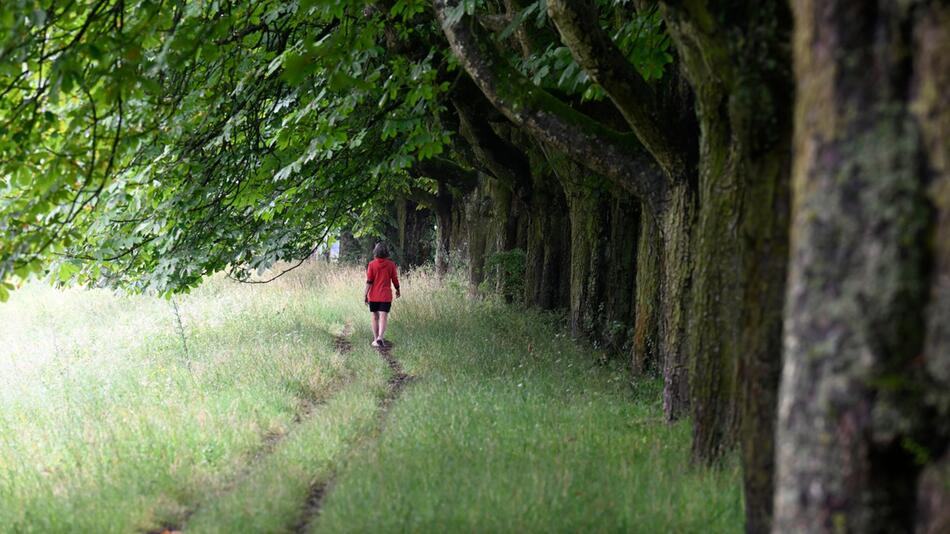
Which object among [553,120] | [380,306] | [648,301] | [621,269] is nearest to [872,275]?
[553,120]

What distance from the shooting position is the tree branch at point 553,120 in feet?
28.3

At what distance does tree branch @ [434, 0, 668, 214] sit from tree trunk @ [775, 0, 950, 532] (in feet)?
17.6

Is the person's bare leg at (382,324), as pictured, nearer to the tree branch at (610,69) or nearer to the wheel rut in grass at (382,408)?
the wheel rut in grass at (382,408)

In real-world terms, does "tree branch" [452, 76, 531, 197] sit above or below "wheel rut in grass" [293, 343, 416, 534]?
above

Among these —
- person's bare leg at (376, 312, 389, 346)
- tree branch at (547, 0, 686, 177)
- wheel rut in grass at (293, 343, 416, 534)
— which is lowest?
wheel rut in grass at (293, 343, 416, 534)

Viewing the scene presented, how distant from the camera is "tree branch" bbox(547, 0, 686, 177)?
7.53 m

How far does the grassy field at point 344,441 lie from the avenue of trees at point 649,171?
0.90 m

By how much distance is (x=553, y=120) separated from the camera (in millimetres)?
8805

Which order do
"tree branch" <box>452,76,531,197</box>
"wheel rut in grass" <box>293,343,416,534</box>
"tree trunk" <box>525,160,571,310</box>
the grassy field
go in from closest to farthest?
the grassy field, "wheel rut in grass" <box>293,343,416,534</box>, "tree branch" <box>452,76,531,197</box>, "tree trunk" <box>525,160,571,310</box>

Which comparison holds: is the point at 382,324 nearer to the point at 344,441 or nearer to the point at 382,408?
the point at 382,408

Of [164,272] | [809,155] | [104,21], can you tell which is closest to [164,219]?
[164,272]

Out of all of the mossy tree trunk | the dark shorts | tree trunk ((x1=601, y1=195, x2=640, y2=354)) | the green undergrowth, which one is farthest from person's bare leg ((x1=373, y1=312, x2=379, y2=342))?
the mossy tree trunk

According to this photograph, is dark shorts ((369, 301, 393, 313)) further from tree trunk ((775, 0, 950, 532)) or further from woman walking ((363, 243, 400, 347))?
tree trunk ((775, 0, 950, 532))

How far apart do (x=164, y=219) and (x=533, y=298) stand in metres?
9.27
